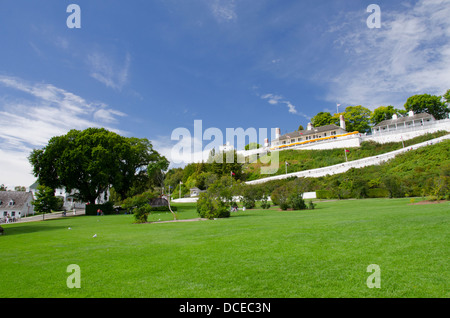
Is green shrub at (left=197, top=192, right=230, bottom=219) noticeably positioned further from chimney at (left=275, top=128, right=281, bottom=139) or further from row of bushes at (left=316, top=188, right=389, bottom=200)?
chimney at (left=275, top=128, right=281, bottom=139)

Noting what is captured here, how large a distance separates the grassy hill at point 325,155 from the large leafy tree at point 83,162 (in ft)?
115

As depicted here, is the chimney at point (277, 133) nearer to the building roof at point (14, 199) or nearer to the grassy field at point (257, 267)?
the building roof at point (14, 199)

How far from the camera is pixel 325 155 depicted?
62.1 metres

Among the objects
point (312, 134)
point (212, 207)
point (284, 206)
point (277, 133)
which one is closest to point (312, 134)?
point (312, 134)

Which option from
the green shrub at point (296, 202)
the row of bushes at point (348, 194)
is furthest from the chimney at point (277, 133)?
the green shrub at point (296, 202)

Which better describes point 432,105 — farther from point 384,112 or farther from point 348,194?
point 348,194

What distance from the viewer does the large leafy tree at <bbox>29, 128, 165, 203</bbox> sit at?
1549 inches

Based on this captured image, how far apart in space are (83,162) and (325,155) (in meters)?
50.4

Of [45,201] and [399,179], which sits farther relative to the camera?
[45,201]

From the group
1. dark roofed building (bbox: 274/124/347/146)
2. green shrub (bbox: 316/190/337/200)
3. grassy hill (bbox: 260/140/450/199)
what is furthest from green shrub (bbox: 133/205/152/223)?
dark roofed building (bbox: 274/124/347/146)

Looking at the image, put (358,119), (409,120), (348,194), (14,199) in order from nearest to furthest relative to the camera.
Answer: (348,194) < (14,199) < (409,120) < (358,119)

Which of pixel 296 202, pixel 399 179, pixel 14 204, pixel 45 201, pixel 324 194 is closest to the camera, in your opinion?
pixel 296 202
